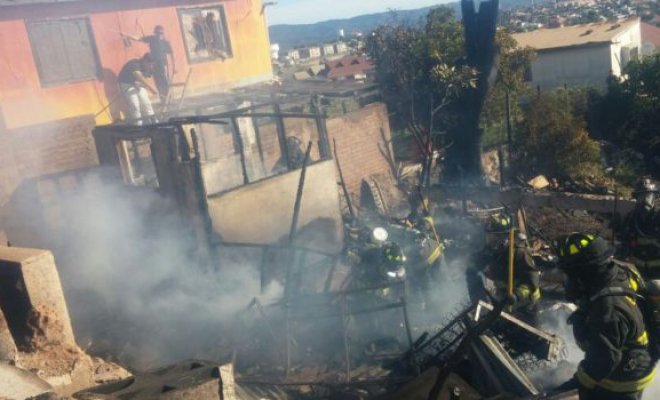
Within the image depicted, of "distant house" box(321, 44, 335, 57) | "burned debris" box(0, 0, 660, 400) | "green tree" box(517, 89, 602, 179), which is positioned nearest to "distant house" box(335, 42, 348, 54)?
"distant house" box(321, 44, 335, 57)

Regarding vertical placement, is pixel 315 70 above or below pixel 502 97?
above

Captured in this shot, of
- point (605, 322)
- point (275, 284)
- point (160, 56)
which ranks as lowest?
point (275, 284)

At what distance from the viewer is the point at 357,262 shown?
945 centimetres

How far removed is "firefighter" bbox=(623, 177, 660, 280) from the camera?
23.8ft

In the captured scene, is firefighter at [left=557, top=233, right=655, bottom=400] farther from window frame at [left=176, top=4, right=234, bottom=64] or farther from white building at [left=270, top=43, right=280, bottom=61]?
white building at [left=270, top=43, right=280, bottom=61]

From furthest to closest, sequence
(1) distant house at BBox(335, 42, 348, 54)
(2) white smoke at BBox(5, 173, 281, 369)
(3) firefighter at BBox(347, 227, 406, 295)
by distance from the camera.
→ (1) distant house at BBox(335, 42, 348, 54) → (2) white smoke at BBox(5, 173, 281, 369) → (3) firefighter at BBox(347, 227, 406, 295)

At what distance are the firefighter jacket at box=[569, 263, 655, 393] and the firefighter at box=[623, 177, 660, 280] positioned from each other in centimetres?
327

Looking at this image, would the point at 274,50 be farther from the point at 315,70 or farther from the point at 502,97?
the point at 502,97

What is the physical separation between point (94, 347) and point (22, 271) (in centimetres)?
375

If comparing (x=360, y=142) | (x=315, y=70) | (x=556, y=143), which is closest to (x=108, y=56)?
(x=360, y=142)

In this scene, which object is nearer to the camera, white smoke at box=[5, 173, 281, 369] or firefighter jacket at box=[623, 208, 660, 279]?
firefighter jacket at box=[623, 208, 660, 279]

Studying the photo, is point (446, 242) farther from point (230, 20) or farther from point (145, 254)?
point (230, 20)

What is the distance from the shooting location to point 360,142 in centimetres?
1814

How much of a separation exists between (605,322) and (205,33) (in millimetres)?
20134
